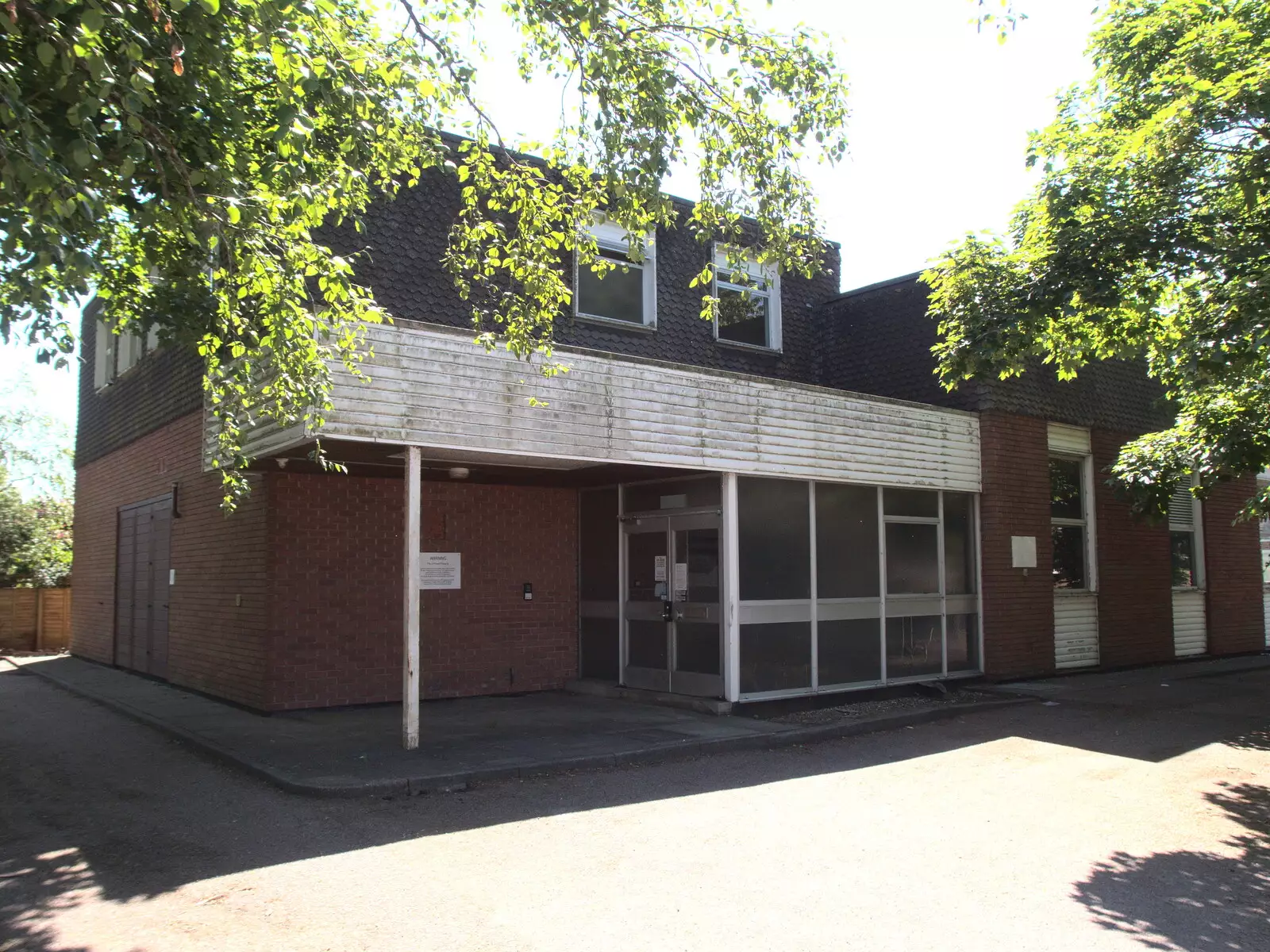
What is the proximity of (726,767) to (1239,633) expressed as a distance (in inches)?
583

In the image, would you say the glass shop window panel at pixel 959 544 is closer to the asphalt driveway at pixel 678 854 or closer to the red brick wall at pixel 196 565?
the asphalt driveway at pixel 678 854

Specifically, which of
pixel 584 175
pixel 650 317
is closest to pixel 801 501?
pixel 650 317

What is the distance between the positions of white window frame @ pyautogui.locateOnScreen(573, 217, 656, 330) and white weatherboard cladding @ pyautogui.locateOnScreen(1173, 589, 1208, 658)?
11.0 meters

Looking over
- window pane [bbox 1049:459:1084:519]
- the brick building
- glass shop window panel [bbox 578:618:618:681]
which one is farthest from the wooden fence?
window pane [bbox 1049:459:1084:519]

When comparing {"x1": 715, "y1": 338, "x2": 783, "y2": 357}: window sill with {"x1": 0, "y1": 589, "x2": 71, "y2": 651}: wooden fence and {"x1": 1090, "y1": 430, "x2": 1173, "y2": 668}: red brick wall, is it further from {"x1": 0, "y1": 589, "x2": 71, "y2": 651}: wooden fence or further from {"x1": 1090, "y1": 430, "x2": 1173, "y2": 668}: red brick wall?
{"x1": 0, "y1": 589, "x2": 71, "y2": 651}: wooden fence

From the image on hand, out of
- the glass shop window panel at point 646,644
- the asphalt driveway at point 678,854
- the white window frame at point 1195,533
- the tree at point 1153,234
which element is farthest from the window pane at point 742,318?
the white window frame at point 1195,533

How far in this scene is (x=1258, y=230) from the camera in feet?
29.6

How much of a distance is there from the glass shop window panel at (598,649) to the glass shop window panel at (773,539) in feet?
7.83

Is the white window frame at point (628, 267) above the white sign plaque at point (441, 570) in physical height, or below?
above

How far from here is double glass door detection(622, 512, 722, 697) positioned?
11.5 meters

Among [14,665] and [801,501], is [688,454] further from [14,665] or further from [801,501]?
[14,665]

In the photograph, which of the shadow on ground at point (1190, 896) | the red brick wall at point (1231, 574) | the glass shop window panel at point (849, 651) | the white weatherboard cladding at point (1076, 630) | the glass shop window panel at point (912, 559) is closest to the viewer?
the shadow on ground at point (1190, 896)

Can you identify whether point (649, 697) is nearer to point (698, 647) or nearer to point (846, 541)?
point (698, 647)

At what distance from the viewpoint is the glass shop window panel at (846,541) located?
12.3 metres
